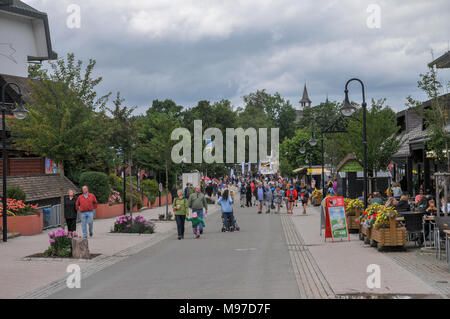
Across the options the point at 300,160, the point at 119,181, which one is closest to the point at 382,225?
the point at 119,181

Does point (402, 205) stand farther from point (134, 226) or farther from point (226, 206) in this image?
point (134, 226)

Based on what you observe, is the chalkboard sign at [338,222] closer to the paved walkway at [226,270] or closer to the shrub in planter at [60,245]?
the paved walkway at [226,270]

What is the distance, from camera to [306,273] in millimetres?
11516

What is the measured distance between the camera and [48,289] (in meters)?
10.1

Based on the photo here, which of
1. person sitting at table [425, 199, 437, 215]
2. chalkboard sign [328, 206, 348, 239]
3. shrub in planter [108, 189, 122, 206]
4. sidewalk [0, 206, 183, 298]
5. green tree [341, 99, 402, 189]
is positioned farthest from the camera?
shrub in planter [108, 189, 122, 206]

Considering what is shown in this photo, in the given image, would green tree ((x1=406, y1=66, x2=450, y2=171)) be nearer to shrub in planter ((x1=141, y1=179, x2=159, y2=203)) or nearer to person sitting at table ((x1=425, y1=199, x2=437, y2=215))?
person sitting at table ((x1=425, y1=199, x2=437, y2=215))

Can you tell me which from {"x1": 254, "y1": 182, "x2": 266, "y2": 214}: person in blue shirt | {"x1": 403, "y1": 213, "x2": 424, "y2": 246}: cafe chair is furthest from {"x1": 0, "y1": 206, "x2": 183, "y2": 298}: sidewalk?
{"x1": 254, "y1": 182, "x2": 266, "y2": 214}: person in blue shirt

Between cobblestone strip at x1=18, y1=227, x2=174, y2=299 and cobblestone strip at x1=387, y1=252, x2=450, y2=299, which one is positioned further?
cobblestone strip at x1=387, y1=252, x2=450, y2=299

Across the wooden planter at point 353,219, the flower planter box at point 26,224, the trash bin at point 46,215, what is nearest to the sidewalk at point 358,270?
the wooden planter at point 353,219

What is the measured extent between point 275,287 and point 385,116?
23.9 metres

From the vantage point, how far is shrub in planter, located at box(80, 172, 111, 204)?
103 feet

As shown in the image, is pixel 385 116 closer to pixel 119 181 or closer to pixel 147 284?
pixel 119 181

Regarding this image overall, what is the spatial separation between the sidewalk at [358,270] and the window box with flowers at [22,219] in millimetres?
10019

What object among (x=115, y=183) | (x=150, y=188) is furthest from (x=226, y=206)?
(x=150, y=188)
